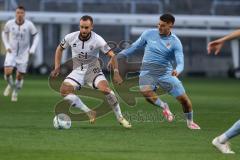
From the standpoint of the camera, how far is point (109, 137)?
48.2ft

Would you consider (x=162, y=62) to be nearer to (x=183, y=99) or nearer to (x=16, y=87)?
(x=183, y=99)

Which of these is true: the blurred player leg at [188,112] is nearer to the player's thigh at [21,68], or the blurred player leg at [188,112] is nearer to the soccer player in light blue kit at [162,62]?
the soccer player in light blue kit at [162,62]

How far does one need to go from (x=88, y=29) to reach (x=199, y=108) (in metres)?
7.66

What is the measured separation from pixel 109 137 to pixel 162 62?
138 inches

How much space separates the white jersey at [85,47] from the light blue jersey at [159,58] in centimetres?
78

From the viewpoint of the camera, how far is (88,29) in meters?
16.3

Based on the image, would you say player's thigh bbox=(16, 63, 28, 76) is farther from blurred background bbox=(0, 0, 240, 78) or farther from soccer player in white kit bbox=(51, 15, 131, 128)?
blurred background bbox=(0, 0, 240, 78)

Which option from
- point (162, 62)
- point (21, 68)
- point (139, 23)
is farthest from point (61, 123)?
point (139, 23)

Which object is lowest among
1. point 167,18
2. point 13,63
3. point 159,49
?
point 13,63

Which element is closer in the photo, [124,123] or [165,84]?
[124,123]

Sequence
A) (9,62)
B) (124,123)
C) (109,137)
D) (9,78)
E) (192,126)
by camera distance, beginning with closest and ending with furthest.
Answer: (109,137) < (124,123) < (192,126) < (9,62) < (9,78)

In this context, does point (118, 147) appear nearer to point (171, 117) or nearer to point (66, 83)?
point (66, 83)

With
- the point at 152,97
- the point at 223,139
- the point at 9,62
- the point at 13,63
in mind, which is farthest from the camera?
the point at 13,63

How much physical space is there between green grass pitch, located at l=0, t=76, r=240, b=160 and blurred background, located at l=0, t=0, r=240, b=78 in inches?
907
